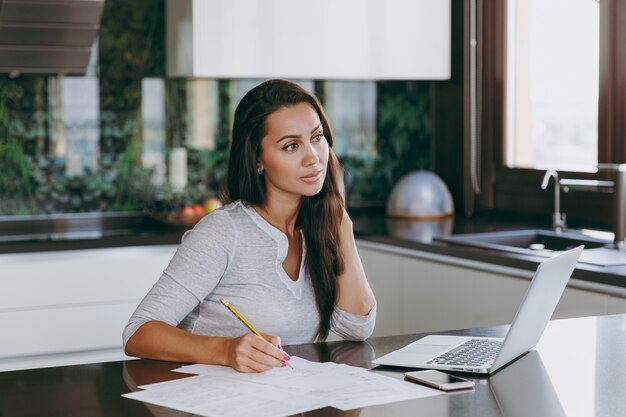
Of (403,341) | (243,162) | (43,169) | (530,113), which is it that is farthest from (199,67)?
(403,341)

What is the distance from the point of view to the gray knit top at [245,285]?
2084 mm

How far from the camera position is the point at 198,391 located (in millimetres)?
1596

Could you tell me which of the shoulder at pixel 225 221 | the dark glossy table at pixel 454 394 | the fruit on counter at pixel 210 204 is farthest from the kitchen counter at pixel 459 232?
the shoulder at pixel 225 221

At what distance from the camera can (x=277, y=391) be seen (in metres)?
1.59

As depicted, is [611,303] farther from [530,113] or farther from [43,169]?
[43,169]

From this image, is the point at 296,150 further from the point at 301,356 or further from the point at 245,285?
the point at 301,356

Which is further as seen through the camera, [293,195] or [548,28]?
[548,28]

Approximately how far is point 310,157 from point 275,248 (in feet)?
0.74

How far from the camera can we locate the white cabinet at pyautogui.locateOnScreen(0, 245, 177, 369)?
11.3ft

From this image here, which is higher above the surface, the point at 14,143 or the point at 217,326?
the point at 14,143

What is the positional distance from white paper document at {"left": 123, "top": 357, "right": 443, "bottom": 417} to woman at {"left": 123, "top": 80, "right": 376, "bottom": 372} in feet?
1.12

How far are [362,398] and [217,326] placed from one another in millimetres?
656

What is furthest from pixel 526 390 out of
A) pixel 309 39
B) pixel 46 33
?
pixel 46 33

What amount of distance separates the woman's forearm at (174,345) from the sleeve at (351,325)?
392 millimetres
